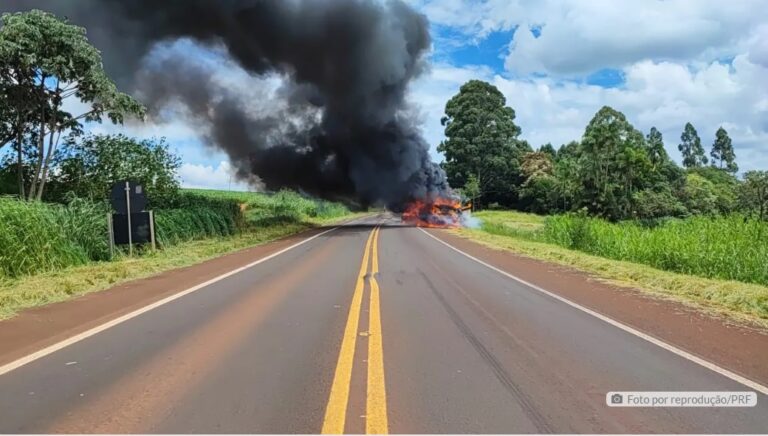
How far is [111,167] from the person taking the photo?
2456 centimetres

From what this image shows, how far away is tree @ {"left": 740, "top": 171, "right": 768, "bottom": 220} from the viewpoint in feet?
182

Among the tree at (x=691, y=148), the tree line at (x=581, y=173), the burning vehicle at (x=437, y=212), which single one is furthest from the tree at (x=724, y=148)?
the burning vehicle at (x=437, y=212)

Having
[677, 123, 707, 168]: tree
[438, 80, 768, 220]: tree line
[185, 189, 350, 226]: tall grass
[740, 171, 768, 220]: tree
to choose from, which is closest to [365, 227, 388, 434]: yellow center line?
[185, 189, 350, 226]: tall grass

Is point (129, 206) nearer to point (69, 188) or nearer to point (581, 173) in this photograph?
point (69, 188)

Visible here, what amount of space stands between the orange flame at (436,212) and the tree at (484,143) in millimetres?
26684

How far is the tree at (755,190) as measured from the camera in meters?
55.3

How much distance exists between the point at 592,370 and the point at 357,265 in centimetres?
958

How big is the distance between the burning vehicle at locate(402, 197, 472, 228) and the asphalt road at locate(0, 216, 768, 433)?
30909 mm

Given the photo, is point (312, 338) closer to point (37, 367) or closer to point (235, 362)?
point (235, 362)

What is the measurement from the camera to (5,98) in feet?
63.3

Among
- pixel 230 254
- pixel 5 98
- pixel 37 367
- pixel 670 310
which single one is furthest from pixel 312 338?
pixel 5 98

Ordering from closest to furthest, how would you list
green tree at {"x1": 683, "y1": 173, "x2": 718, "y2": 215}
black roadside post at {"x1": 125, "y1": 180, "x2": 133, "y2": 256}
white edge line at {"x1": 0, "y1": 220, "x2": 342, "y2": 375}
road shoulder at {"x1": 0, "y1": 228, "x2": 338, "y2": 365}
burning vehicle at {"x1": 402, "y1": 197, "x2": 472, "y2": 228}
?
1. white edge line at {"x1": 0, "y1": 220, "x2": 342, "y2": 375}
2. road shoulder at {"x1": 0, "y1": 228, "x2": 338, "y2": 365}
3. black roadside post at {"x1": 125, "y1": 180, "x2": 133, "y2": 256}
4. burning vehicle at {"x1": 402, "y1": 197, "x2": 472, "y2": 228}
5. green tree at {"x1": 683, "y1": 173, "x2": 718, "y2": 215}

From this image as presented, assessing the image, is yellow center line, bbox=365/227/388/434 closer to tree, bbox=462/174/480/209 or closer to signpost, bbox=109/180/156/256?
signpost, bbox=109/180/156/256

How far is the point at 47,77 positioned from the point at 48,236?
877 cm
